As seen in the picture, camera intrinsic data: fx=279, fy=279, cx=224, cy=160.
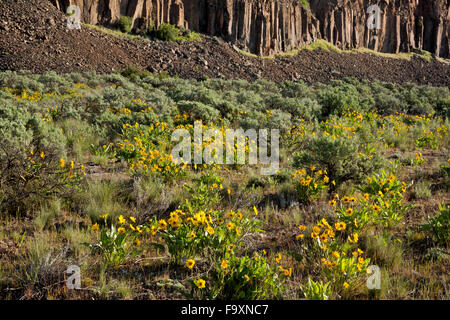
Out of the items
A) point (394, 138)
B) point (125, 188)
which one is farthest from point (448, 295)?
point (394, 138)

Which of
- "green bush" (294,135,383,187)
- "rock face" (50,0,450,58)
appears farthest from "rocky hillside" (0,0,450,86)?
"green bush" (294,135,383,187)

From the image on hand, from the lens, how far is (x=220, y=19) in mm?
35656

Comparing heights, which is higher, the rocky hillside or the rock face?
the rock face

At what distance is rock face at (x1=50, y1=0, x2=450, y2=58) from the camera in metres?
31.7

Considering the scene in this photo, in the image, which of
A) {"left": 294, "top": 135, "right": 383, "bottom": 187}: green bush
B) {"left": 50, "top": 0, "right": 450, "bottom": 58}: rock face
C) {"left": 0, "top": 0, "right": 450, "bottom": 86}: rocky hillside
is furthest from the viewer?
{"left": 50, "top": 0, "right": 450, "bottom": 58}: rock face

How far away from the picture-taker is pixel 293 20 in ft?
137

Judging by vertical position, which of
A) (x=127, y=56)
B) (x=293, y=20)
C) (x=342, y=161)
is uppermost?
(x=293, y=20)

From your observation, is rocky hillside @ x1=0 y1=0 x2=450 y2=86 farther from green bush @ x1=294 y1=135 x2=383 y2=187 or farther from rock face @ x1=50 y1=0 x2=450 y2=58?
green bush @ x1=294 y1=135 x2=383 y2=187

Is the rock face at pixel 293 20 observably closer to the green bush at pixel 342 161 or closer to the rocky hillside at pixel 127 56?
the rocky hillside at pixel 127 56

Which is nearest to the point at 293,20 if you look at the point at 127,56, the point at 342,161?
the point at 127,56

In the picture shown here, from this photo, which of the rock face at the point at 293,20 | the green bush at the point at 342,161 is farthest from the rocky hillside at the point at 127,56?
the green bush at the point at 342,161

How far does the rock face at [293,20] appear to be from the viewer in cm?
3174

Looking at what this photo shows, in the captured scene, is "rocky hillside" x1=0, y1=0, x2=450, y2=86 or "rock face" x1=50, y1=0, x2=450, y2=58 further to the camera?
"rock face" x1=50, y1=0, x2=450, y2=58

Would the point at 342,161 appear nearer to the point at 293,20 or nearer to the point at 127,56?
the point at 127,56
